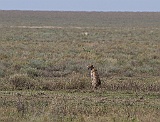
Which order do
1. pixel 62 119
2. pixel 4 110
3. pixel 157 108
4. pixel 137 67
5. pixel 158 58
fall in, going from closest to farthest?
pixel 62 119
pixel 4 110
pixel 157 108
pixel 137 67
pixel 158 58

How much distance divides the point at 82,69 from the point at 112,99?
7356 millimetres

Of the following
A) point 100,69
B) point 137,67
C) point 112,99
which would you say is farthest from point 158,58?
point 112,99

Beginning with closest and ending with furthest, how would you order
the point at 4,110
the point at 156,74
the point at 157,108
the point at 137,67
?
the point at 4,110, the point at 157,108, the point at 156,74, the point at 137,67

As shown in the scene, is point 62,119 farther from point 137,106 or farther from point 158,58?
point 158,58

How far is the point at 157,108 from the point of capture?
1102 cm

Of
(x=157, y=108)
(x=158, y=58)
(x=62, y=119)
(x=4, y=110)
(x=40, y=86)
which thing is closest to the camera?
(x=62, y=119)

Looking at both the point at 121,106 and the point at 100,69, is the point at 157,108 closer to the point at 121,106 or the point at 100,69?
the point at 121,106

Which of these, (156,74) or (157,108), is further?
(156,74)

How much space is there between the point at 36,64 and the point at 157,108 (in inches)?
392

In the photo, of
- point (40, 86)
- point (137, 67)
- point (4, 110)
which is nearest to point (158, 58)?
point (137, 67)

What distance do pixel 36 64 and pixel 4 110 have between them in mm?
10649

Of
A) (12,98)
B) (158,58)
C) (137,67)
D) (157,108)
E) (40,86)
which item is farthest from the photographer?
(158,58)

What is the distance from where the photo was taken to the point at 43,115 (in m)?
9.05

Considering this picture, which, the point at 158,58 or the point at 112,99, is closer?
the point at 112,99
